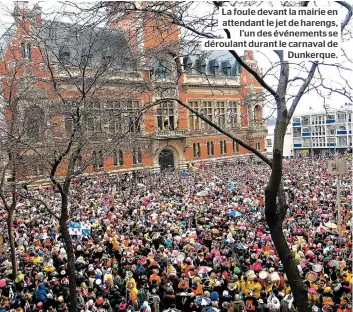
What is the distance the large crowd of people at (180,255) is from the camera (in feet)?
32.1

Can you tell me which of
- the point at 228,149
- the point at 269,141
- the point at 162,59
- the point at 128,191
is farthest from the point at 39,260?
the point at 269,141

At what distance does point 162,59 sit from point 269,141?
221 ft

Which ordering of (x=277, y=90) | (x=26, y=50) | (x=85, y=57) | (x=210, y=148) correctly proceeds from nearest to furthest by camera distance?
(x=277, y=90) < (x=85, y=57) < (x=26, y=50) < (x=210, y=148)

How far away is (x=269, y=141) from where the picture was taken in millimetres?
71875

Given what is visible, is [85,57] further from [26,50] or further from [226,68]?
[226,68]

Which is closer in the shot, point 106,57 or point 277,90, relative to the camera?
point 277,90

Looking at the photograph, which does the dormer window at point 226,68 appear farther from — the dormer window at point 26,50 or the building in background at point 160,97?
the dormer window at point 26,50

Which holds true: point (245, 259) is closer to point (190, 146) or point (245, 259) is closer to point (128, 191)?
point (128, 191)

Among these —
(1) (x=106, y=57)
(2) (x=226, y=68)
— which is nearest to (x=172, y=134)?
(2) (x=226, y=68)

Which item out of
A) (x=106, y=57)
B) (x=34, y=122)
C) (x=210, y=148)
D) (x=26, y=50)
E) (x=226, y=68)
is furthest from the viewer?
(x=226, y=68)

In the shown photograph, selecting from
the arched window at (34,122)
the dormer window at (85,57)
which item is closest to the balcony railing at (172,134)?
the arched window at (34,122)

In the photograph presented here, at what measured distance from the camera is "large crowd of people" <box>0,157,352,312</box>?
9.79 metres

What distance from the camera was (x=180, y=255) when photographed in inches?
488

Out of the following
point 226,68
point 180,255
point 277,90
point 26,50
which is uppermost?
point 226,68
